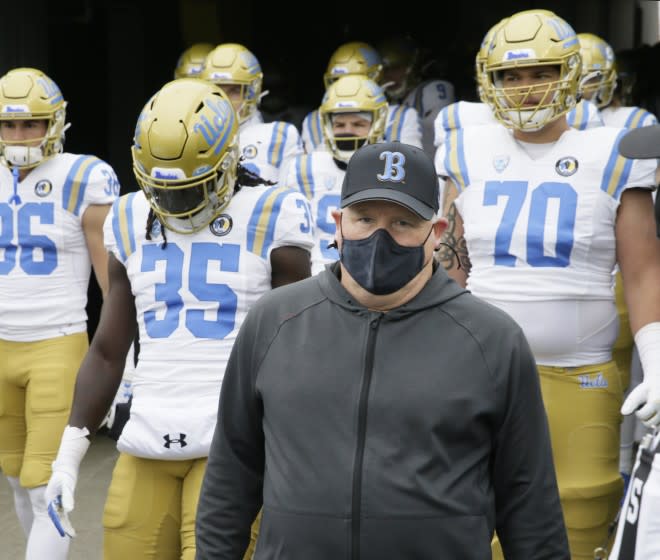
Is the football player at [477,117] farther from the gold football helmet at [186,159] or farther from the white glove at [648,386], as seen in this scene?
the gold football helmet at [186,159]

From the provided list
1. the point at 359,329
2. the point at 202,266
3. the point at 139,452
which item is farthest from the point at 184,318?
the point at 359,329

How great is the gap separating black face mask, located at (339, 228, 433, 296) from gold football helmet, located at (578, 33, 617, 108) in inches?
192

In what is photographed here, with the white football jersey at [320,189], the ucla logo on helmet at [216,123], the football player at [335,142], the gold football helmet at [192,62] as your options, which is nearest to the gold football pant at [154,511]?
the ucla logo on helmet at [216,123]

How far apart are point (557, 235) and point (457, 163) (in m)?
0.47

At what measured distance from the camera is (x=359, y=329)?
2.48 meters

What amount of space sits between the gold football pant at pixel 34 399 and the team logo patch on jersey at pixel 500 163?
1.90m

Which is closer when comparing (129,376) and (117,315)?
(117,315)

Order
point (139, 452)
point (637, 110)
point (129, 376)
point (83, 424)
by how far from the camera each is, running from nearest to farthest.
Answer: point (139, 452), point (83, 424), point (129, 376), point (637, 110)

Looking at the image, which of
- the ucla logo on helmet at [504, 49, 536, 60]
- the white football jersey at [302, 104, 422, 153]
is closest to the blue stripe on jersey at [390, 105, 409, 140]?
the white football jersey at [302, 104, 422, 153]

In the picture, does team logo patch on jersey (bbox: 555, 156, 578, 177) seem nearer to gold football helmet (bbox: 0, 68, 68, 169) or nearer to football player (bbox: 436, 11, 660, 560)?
football player (bbox: 436, 11, 660, 560)

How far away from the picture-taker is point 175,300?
3.55 metres

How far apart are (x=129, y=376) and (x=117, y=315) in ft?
3.52

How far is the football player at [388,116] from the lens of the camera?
25.3ft

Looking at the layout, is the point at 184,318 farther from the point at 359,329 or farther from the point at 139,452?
the point at 359,329
